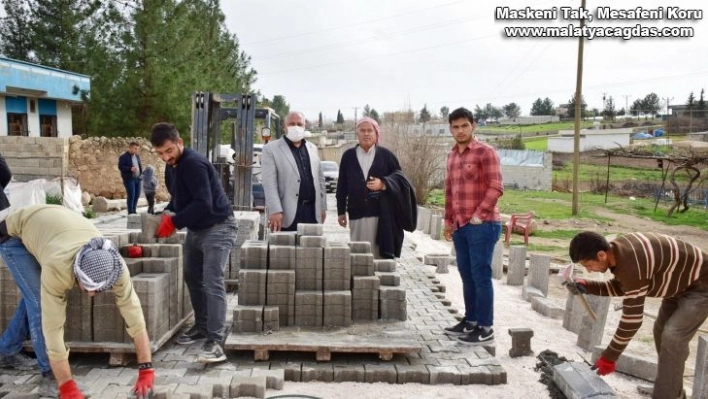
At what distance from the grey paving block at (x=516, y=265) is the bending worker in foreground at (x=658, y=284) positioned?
4591 millimetres

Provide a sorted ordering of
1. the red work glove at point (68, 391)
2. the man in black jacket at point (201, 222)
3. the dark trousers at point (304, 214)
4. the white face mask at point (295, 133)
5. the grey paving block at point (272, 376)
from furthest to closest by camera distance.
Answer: the dark trousers at point (304, 214), the white face mask at point (295, 133), the man in black jacket at point (201, 222), the grey paving block at point (272, 376), the red work glove at point (68, 391)

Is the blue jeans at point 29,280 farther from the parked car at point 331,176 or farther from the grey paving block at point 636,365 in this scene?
the parked car at point 331,176

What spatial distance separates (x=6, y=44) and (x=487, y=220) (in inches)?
1081

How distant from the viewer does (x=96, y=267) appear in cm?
327

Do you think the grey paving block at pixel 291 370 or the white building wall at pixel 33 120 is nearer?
the grey paving block at pixel 291 370

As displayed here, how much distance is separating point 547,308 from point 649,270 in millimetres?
3398

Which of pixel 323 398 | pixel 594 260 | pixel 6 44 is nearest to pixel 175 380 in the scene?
pixel 323 398

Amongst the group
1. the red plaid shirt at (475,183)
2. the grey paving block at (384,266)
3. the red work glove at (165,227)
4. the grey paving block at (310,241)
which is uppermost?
the red plaid shirt at (475,183)

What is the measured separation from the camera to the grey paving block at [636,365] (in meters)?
4.74

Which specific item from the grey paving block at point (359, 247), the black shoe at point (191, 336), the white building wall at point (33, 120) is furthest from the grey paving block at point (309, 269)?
the white building wall at point (33, 120)

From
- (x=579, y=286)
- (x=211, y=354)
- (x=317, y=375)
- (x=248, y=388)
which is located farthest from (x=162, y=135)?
(x=579, y=286)

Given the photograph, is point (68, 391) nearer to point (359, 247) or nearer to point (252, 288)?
point (252, 288)

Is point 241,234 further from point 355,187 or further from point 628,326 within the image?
point 628,326

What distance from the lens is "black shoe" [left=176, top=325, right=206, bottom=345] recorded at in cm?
501
